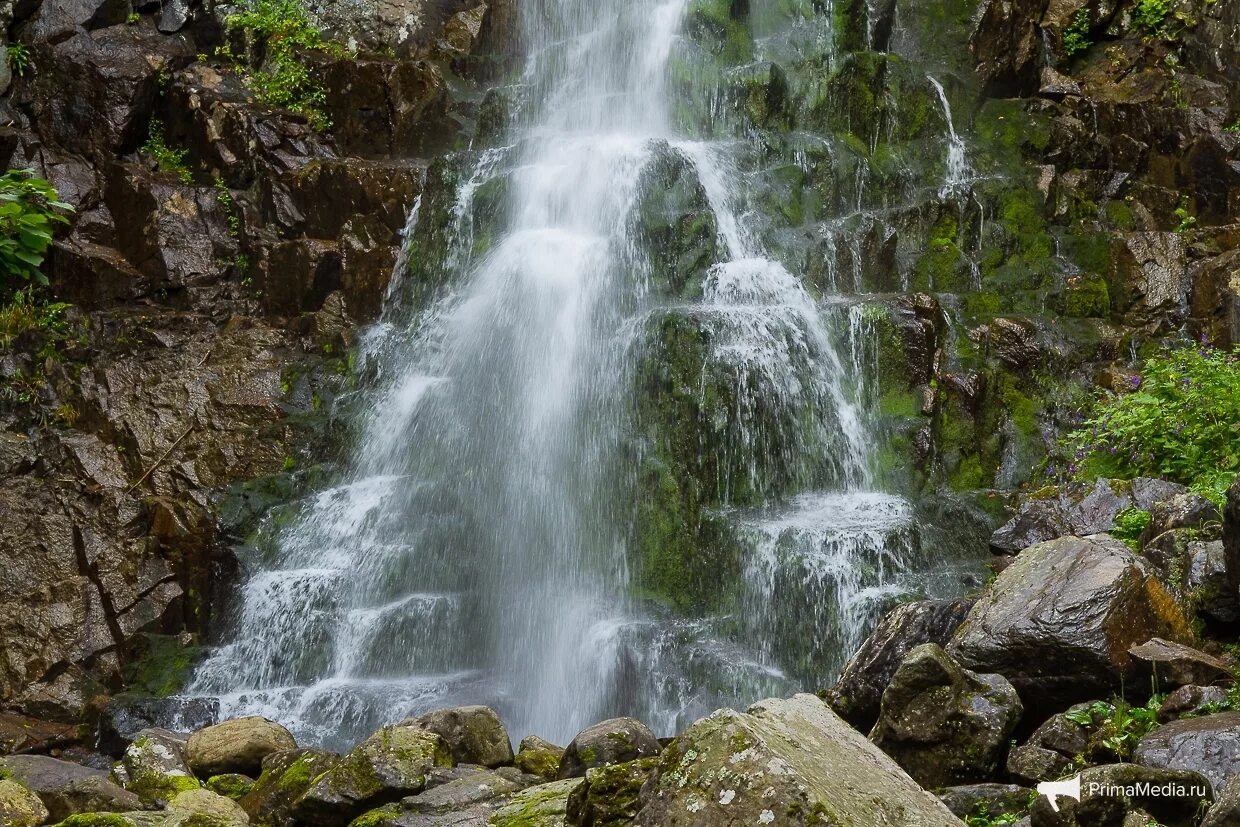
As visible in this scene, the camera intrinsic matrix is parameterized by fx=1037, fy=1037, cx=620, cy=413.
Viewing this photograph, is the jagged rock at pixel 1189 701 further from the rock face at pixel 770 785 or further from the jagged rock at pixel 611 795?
the jagged rock at pixel 611 795

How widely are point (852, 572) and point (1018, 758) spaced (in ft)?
16.8

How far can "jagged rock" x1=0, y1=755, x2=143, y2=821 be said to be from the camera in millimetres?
6492

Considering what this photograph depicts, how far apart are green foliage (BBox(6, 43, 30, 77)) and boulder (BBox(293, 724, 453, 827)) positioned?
15.3 metres

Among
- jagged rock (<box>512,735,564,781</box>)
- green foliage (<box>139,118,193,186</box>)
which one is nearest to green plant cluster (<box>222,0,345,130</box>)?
green foliage (<box>139,118,193,186</box>)

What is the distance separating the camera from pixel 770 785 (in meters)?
3.23

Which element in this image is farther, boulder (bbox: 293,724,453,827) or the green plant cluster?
the green plant cluster

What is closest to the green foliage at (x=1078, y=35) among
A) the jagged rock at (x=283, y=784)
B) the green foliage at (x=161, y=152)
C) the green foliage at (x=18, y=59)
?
the green foliage at (x=161, y=152)

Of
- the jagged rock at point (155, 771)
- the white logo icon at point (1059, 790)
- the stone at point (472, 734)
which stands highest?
the white logo icon at point (1059, 790)

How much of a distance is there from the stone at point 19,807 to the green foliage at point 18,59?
14.1m

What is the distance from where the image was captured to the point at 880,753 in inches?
167

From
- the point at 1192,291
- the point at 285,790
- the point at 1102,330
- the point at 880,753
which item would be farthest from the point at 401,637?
the point at 1192,291

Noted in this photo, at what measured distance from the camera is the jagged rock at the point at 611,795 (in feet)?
14.2

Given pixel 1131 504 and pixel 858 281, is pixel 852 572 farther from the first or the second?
pixel 858 281

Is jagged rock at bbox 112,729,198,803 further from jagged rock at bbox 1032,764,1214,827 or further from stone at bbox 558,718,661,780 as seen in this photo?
jagged rock at bbox 1032,764,1214,827
